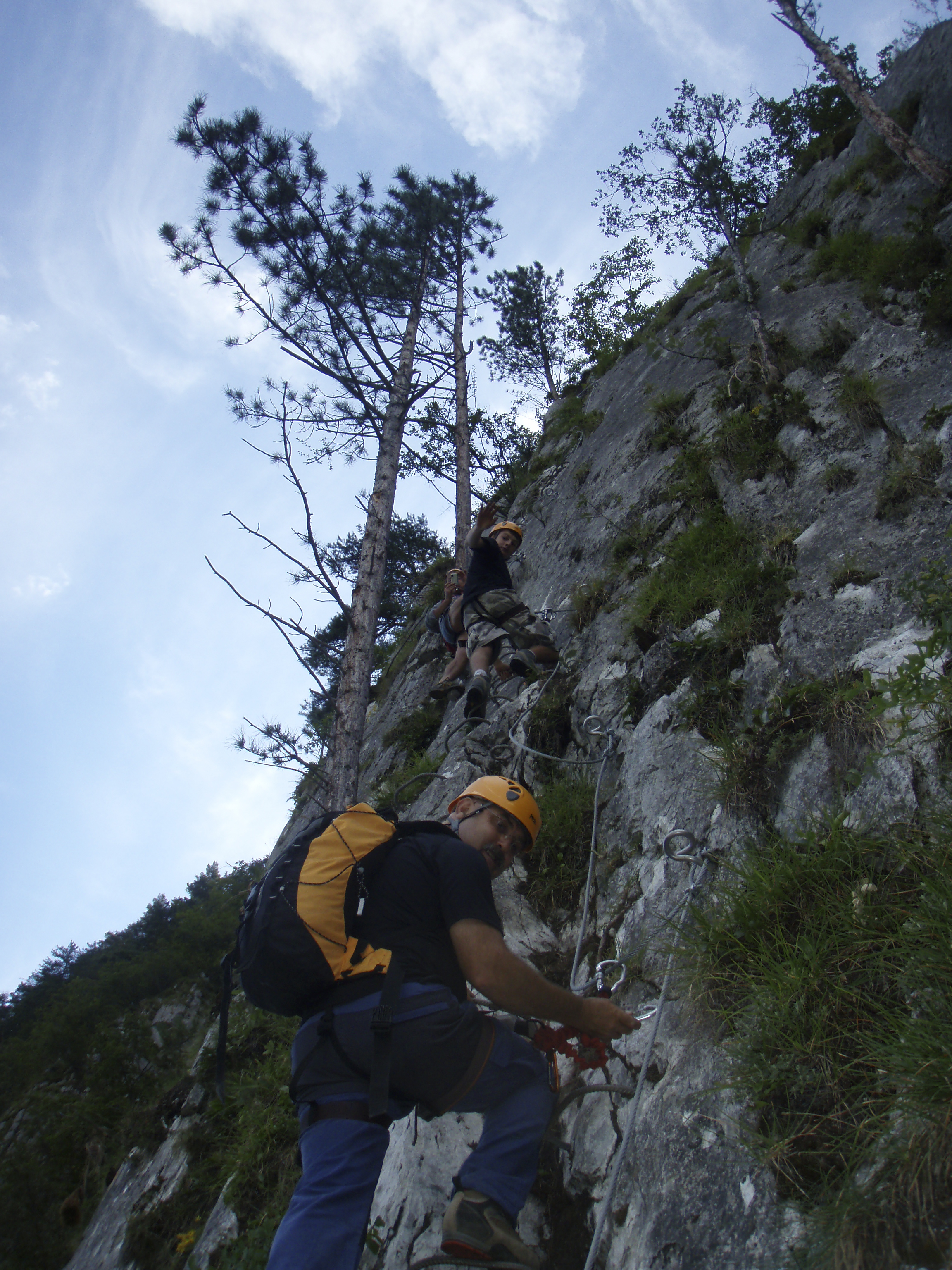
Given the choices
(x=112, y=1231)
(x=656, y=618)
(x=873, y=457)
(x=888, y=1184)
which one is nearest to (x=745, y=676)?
(x=656, y=618)

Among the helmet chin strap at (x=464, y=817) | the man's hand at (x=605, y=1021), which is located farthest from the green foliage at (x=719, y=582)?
the man's hand at (x=605, y=1021)

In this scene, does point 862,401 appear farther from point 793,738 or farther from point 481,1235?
point 481,1235

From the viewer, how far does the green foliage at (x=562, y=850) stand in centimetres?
439

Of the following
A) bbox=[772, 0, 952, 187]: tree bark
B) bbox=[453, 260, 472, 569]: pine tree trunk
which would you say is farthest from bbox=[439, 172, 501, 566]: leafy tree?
bbox=[772, 0, 952, 187]: tree bark

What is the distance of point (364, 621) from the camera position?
7.70 meters

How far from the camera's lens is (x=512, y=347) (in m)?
19.5

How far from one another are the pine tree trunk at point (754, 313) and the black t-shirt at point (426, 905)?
5779 millimetres

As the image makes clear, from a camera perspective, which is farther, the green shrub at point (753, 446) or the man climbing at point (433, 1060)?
the green shrub at point (753, 446)

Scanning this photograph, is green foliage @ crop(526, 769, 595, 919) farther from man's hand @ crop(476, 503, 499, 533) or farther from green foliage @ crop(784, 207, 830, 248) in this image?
green foliage @ crop(784, 207, 830, 248)

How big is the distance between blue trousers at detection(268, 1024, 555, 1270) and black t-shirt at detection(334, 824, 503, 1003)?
0.25m

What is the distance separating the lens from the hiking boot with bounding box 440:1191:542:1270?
2.55 meters

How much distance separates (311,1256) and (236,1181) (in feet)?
10.00

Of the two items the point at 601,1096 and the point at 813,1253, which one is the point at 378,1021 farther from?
the point at 813,1253

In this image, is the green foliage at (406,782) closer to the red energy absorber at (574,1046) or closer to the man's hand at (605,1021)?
the red energy absorber at (574,1046)
